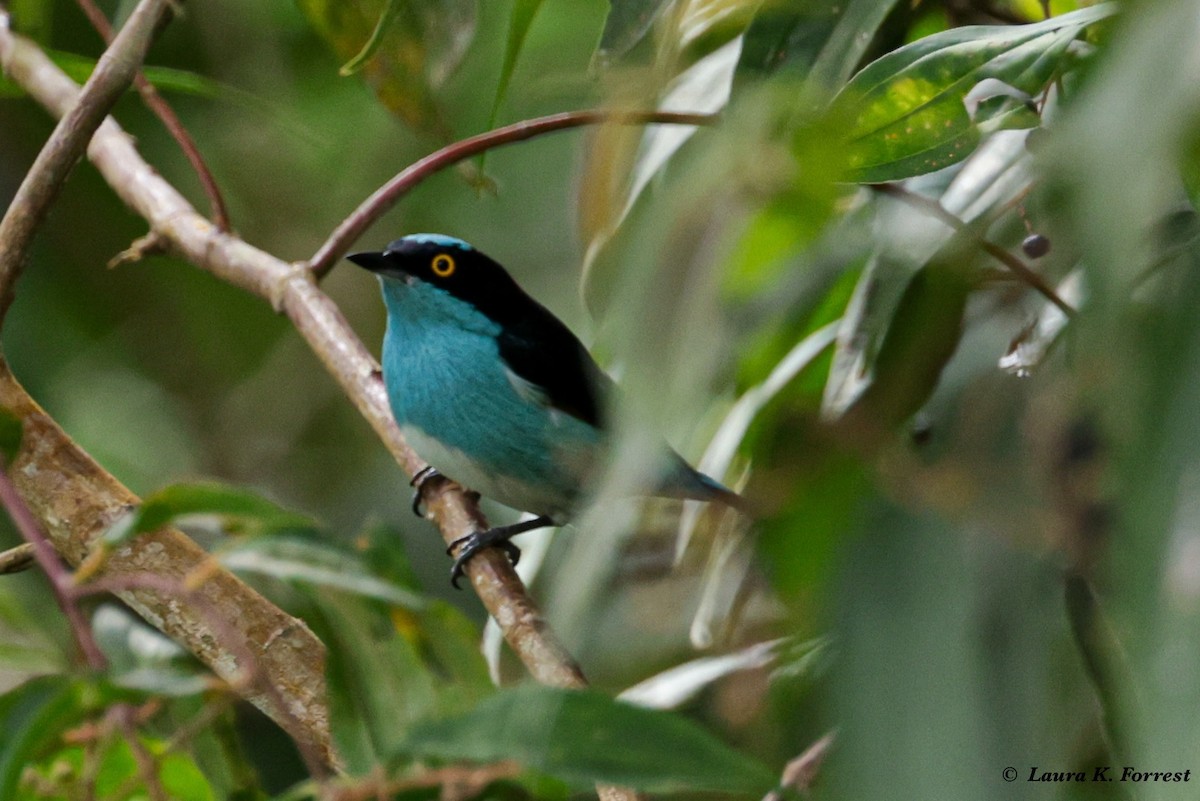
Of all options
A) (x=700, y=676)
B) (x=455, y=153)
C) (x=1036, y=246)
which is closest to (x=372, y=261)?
(x=455, y=153)

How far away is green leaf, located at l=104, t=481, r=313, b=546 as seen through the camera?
125 centimetres

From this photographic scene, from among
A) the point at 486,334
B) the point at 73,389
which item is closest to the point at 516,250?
the point at 73,389

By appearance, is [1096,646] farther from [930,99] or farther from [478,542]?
[478,542]

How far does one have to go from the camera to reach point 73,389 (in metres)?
6.01

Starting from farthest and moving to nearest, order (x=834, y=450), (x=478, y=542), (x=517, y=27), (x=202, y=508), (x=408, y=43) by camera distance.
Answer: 1. (x=478, y=542)
2. (x=408, y=43)
3. (x=834, y=450)
4. (x=517, y=27)
5. (x=202, y=508)

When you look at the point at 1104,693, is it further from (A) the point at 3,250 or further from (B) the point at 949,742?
(A) the point at 3,250

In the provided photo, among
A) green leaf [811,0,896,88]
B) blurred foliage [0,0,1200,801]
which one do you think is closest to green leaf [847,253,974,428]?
blurred foliage [0,0,1200,801]

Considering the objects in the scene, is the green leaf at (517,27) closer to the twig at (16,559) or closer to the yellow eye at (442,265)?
the twig at (16,559)

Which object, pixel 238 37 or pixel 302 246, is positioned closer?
pixel 238 37

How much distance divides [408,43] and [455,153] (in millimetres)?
257

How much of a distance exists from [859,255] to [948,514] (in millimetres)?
682

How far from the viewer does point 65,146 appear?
7.17ft

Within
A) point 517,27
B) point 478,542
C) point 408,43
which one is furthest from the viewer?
point 478,542

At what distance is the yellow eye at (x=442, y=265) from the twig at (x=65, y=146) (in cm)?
112
